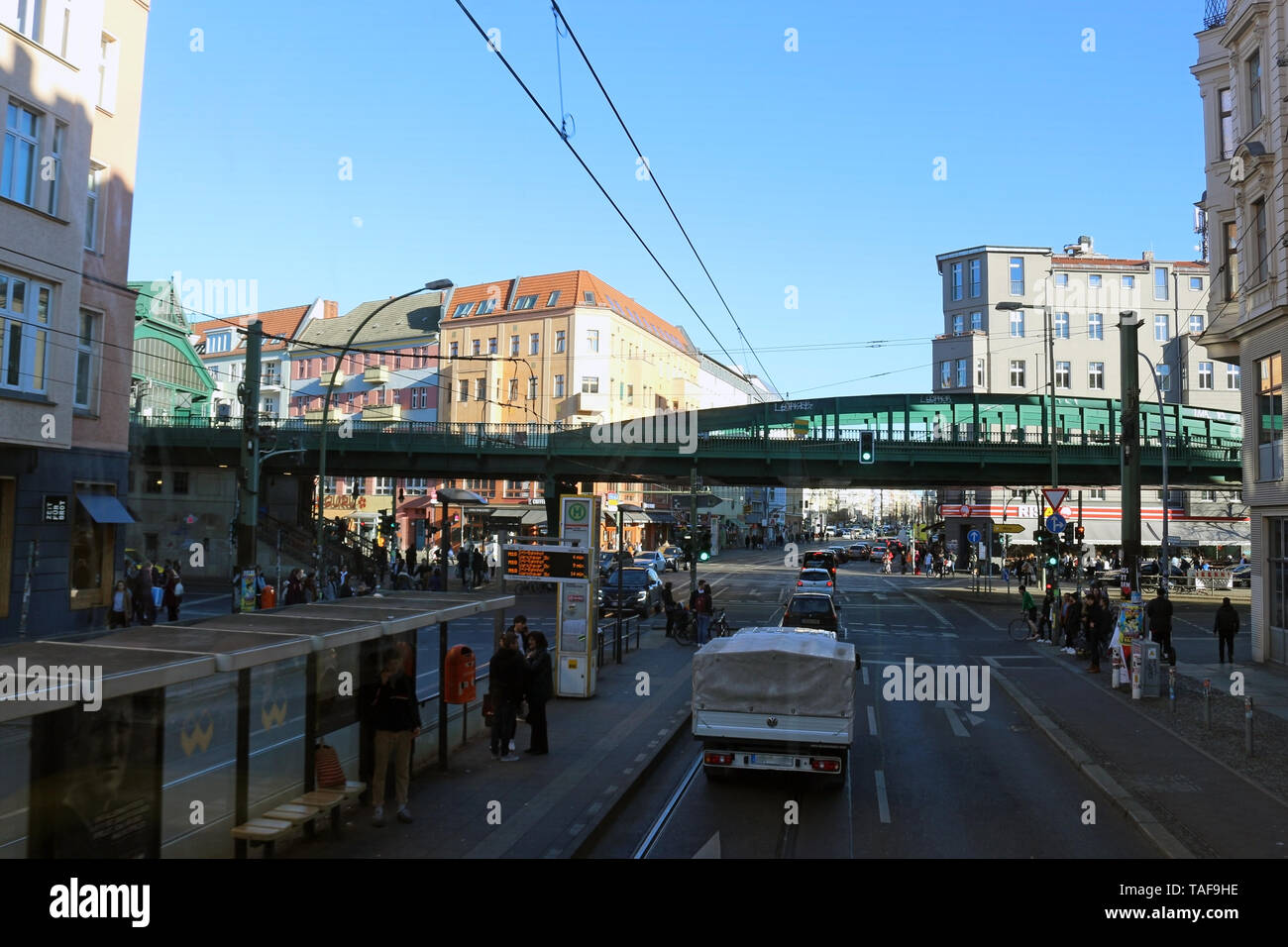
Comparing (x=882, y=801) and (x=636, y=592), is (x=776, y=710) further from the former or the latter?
(x=636, y=592)

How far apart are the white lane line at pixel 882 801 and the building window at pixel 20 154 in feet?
65.5

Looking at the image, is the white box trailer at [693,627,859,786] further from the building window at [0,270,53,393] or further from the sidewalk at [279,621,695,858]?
the building window at [0,270,53,393]

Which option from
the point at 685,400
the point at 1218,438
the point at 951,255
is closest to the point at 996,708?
the point at 1218,438

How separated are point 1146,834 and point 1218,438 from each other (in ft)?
144

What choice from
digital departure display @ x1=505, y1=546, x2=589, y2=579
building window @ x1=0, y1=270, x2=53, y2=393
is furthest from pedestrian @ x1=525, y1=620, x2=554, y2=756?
building window @ x1=0, y1=270, x2=53, y2=393

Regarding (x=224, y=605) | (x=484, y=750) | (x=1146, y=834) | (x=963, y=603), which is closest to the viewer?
(x=1146, y=834)

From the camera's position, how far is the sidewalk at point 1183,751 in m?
9.60

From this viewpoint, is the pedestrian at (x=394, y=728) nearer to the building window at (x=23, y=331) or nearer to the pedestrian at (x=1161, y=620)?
the building window at (x=23, y=331)

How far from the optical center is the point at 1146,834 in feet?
31.1

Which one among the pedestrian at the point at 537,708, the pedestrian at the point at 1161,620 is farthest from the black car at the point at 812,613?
the pedestrian at the point at 537,708

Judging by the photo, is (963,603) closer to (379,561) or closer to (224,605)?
(379,561)

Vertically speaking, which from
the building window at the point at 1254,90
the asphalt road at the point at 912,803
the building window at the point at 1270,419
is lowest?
the asphalt road at the point at 912,803

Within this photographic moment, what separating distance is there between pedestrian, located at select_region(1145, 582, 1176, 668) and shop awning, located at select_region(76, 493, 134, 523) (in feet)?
80.0
